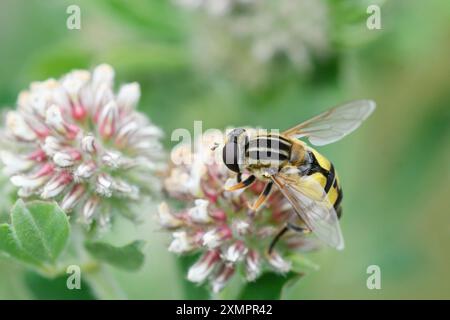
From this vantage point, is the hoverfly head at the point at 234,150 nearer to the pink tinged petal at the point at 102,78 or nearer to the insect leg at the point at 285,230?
the insect leg at the point at 285,230

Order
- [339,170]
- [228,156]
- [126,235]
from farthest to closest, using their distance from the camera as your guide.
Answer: [339,170], [126,235], [228,156]

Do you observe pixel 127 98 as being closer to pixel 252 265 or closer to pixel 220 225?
pixel 220 225

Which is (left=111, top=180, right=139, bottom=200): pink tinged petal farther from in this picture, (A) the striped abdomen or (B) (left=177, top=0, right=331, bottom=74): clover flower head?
(B) (left=177, top=0, right=331, bottom=74): clover flower head

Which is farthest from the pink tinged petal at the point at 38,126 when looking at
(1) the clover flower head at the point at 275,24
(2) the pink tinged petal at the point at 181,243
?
(1) the clover flower head at the point at 275,24

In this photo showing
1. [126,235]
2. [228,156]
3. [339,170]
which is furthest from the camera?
[339,170]

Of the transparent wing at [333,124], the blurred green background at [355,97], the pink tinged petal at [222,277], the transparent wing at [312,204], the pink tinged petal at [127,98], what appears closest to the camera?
the transparent wing at [312,204]

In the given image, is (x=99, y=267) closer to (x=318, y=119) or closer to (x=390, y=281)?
(x=318, y=119)

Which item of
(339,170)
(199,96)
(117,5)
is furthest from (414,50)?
(117,5)
